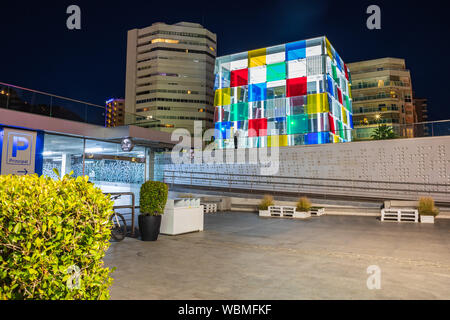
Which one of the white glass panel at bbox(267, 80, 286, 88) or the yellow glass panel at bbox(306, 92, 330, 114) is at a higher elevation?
the white glass panel at bbox(267, 80, 286, 88)

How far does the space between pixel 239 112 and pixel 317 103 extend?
9.19 meters

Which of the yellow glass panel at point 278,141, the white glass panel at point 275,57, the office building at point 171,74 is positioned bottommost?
the yellow glass panel at point 278,141

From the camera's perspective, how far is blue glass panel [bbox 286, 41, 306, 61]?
34594 mm

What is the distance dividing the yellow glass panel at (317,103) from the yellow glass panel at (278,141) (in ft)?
15.6

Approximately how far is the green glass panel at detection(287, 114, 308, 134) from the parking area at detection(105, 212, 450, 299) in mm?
23511

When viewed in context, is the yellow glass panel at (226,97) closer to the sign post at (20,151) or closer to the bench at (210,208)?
the bench at (210,208)

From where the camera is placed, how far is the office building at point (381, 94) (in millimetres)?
66125

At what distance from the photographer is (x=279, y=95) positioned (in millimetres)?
35438

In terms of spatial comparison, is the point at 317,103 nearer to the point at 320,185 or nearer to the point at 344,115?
the point at 344,115

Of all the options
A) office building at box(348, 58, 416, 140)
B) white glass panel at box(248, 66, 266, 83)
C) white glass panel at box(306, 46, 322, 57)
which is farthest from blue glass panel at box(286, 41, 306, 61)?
office building at box(348, 58, 416, 140)

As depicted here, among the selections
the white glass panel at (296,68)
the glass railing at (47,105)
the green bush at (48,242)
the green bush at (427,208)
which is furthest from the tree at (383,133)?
the green bush at (48,242)

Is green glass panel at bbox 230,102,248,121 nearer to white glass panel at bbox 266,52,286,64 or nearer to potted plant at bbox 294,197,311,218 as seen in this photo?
white glass panel at bbox 266,52,286,64
